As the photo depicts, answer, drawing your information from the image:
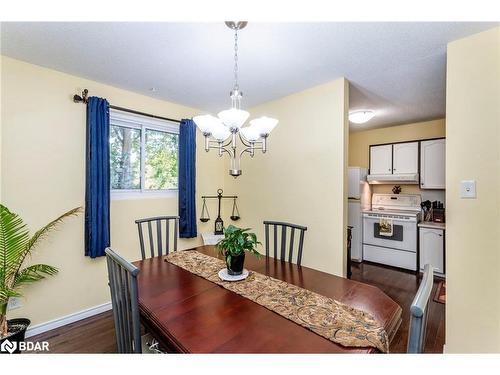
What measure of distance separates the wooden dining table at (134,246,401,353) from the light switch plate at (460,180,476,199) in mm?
1042

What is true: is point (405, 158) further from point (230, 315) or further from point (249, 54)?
point (230, 315)

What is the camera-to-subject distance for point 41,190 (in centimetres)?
213

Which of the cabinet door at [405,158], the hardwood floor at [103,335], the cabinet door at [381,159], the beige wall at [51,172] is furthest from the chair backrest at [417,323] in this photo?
the cabinet door at [381,159]

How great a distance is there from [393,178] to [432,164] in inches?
22.1

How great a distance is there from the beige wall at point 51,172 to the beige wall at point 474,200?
311 cm

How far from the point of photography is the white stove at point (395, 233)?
141 inches

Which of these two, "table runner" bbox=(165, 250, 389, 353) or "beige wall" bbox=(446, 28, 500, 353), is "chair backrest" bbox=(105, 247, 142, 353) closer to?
"table runner" bbox=(165, 250, 389, 353)

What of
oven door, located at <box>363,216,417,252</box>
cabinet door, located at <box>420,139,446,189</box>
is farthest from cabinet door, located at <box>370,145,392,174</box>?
oven door, located at <box>363,216,417,252</box>

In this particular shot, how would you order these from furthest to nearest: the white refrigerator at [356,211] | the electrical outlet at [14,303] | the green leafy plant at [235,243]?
the white refrigerator at [356,211], the electrical outlet at [14,303], the green leafy plant at [235,243]

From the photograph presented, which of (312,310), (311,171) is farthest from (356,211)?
(312,310)

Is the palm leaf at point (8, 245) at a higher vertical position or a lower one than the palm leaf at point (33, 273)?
higher

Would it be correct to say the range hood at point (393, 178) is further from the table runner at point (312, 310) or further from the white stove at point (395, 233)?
the table runner at point (312, 310)
